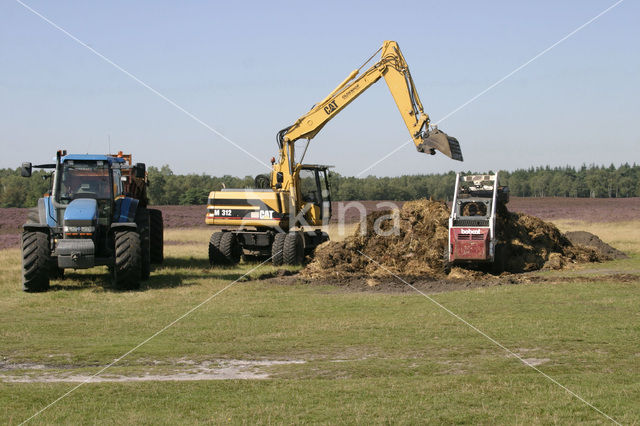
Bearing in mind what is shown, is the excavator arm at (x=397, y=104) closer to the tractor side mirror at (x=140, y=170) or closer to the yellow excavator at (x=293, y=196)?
the yellow excavator at (x=293, y=196)

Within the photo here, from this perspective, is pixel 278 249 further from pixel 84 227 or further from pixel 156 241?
pixel 84 227

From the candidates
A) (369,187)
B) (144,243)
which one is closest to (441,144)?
(144,243)

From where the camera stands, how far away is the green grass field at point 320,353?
339 inches

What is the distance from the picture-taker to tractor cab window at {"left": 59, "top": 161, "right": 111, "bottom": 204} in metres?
20.6

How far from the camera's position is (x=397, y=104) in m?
25.1

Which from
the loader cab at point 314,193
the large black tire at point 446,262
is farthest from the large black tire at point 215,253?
the large black tire at point 446,262

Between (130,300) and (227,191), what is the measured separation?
853 centimetres

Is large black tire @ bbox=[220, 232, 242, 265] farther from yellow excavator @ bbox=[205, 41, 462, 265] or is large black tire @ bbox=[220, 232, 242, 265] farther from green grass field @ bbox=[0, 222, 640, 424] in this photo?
green grass field @ bbox=[0, 222, 640, 424]

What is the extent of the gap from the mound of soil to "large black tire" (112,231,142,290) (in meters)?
17.0

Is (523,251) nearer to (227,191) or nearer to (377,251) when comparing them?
(377,251)

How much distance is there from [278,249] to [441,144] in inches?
261

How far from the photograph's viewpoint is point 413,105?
81.2 feet

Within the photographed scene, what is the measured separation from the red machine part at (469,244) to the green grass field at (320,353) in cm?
262

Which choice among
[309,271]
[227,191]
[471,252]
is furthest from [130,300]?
[471,252]
